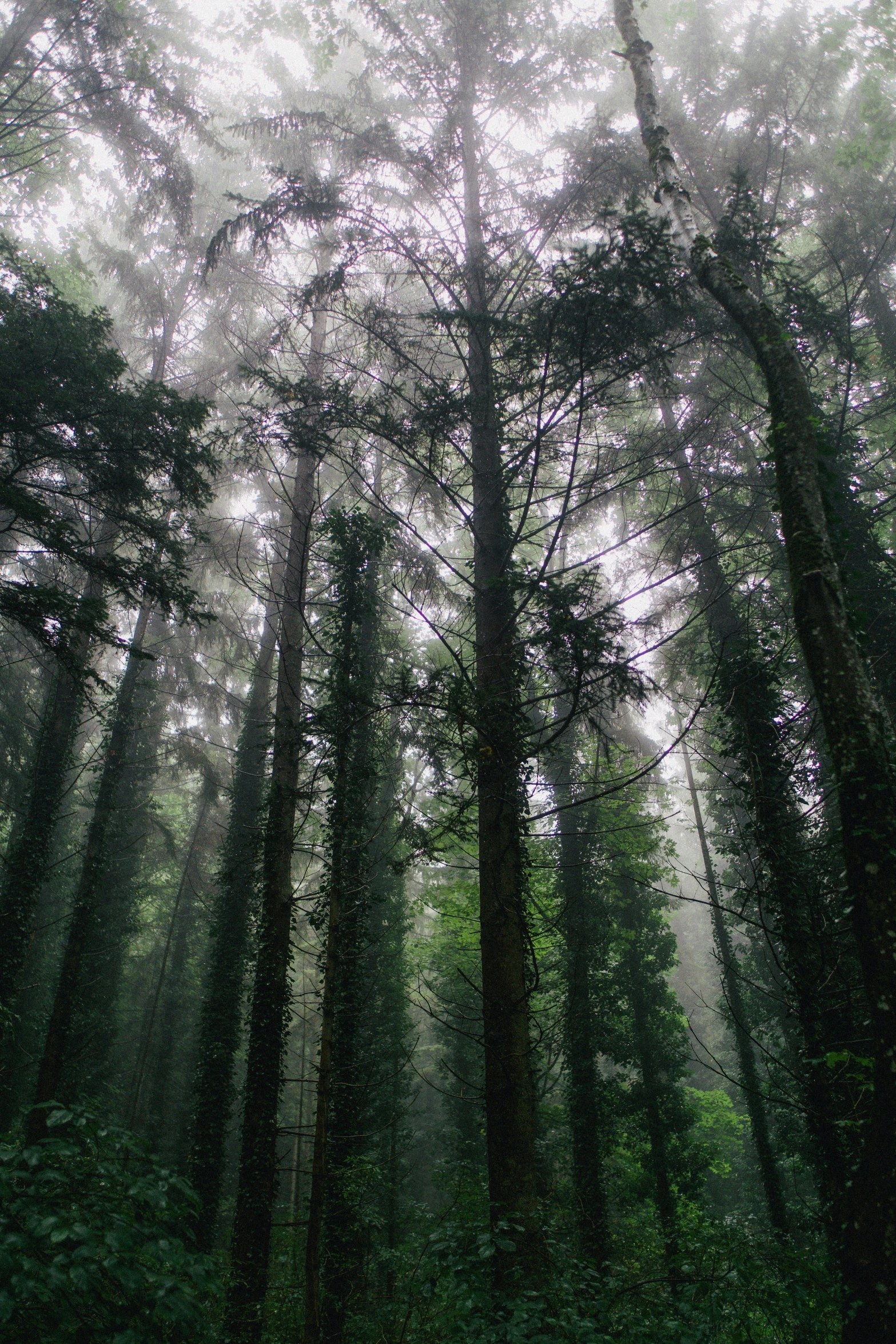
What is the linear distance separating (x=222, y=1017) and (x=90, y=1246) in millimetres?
11438

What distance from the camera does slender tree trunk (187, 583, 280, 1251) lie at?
36.9 ft

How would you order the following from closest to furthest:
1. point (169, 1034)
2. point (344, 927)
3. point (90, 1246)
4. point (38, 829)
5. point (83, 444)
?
1. point (90, 1246)
2. point (83, 444)
3. point (344, 927)
4. point (38, 829)
5. point (169, 1034)

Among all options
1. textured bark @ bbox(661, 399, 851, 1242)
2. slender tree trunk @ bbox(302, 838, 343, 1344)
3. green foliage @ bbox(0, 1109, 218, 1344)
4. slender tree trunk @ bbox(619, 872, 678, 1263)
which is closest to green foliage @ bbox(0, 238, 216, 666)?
slender tree trunk @ bbox(302, 838, 343, 1344)

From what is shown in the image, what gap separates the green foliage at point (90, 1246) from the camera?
2.02 meters

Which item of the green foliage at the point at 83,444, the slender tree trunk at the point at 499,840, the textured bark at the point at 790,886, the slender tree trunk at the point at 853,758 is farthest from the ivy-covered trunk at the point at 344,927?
the textured bark at the point at 790,886

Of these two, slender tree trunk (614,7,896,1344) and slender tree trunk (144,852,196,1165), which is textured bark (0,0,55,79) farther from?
slender tree trunk (144,852,196,1165)

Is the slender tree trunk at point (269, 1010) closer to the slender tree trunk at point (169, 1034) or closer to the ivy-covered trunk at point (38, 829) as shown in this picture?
the ivy-covered trunk at point (38, 829)

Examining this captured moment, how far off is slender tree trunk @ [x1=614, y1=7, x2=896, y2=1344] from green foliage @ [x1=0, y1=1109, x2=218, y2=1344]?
7.88 ft

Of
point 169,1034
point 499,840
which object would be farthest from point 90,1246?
point 169,1034

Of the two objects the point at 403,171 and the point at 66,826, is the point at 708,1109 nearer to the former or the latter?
the point at 66,826

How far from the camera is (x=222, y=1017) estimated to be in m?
12.0

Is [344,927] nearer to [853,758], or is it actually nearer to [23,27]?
[853,758]

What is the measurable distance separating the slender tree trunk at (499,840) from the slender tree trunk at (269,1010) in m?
1.72

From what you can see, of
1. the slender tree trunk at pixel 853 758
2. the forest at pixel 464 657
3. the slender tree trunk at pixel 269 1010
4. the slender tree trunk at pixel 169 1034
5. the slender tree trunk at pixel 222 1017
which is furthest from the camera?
the slender tree trunk at pixel 169 1034
